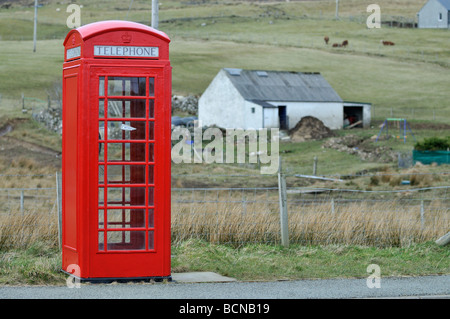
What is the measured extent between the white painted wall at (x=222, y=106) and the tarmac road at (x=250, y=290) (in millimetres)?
45916

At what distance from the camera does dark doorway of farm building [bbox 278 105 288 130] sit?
55.9 m

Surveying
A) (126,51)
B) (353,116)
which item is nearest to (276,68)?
(353,116)

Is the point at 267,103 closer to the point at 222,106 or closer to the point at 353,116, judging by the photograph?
the point at 222,106

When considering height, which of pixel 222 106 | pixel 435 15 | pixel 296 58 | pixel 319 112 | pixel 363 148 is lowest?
pixel 363 148

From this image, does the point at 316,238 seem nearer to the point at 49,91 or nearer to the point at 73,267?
the point at 73,267

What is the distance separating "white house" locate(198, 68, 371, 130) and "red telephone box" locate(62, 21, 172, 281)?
44.4m

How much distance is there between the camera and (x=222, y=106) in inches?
2264

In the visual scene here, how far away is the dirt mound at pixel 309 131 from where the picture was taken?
4955 cm

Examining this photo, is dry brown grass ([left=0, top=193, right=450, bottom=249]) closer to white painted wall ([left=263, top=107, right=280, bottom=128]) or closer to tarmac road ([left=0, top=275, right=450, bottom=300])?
tarmac road ([left=0, top=275, right=450, bottom=300])

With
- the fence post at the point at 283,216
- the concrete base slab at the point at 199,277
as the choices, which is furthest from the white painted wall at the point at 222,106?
the concrete base slab at the point at 199,277

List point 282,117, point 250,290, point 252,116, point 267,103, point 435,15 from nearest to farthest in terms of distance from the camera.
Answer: point 250,290
point 252,116
point 267,103
point 282,117
point 435,15

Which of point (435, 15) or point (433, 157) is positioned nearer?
point (433, 157)

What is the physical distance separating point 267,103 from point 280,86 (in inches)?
175

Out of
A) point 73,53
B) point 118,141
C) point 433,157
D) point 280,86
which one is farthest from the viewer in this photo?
point 280,86
